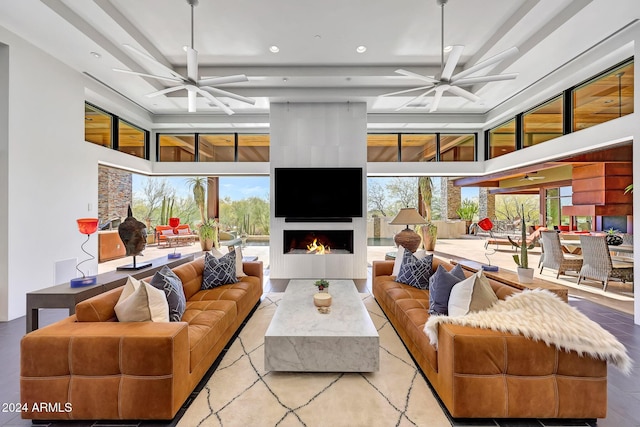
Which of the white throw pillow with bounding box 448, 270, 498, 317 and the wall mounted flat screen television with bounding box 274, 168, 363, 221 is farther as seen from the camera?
the wall mounted flat screen television with bounding box 274, 168, 363, 221

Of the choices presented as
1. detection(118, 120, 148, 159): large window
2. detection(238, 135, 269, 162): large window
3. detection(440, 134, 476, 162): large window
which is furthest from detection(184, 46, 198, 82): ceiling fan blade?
detection(440, 134, 476, 162): large window

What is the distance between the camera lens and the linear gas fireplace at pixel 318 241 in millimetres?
5691

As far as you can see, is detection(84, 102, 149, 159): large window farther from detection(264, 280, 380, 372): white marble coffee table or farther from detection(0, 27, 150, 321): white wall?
detection(264, 280, 380, 372): white marble coffee table

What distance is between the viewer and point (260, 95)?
524 centimetres

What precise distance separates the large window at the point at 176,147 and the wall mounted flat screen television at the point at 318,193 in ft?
9.82

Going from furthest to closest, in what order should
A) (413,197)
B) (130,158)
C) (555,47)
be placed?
(413,197) → (130,158) → (555,47)

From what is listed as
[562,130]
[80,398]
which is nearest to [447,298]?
[80,398]

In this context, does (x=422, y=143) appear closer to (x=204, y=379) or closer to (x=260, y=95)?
(x=260, y=95)

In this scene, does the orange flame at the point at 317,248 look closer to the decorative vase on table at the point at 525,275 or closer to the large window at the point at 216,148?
the large window at the point at 216,148

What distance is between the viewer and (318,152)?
5.59 metres

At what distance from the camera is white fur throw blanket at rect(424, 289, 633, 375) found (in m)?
1.69

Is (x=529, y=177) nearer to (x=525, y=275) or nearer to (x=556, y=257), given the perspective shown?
(x=556, y=257)

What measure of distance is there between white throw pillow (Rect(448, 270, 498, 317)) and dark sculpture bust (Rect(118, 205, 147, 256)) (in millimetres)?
3256

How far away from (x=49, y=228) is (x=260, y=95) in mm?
3914
